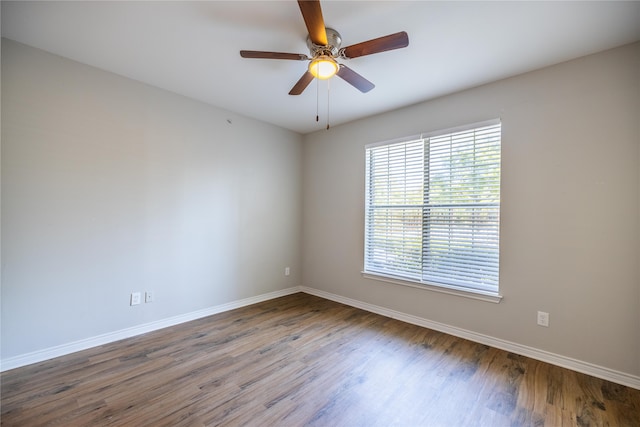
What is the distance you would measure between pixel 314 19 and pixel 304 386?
2429mm

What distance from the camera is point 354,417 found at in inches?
66.4

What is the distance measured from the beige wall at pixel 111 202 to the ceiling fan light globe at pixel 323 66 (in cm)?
191

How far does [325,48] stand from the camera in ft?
5.92

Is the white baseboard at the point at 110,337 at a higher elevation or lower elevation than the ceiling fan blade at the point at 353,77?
lower

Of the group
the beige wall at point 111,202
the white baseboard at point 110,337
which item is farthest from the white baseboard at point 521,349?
the beige wall at point 111,202

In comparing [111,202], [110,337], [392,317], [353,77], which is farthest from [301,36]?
[110,337]

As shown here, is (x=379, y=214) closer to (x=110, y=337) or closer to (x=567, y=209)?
(x=567, y=209)

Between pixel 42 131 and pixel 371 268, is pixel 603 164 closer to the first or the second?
pixel 371 268

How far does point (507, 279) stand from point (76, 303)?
3.97m

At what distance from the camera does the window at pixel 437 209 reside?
267 centimetres

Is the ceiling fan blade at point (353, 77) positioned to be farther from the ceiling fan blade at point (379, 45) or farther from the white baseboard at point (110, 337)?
the white baseboard at point (110, 337)

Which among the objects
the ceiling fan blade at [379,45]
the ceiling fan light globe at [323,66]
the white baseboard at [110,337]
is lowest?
the white baseboard at [110,337]

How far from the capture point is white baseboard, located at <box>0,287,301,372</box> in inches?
85.3

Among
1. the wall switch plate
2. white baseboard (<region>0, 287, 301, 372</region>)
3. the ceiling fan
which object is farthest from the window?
the wall switch plate
